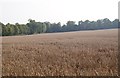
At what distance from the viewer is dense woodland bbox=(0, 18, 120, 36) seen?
97.7m

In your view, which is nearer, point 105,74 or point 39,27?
point 105,74

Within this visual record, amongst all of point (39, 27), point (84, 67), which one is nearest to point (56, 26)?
point (39, 27)

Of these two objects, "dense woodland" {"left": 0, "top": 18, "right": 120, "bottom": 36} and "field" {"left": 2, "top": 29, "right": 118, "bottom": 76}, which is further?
"dense woodland" {"left": 0, "top": 18, "right": 120, "bottom": 36}

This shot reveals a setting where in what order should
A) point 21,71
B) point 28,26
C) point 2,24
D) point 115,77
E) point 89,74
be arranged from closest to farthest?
point 115,77, point 89,74, point 21,71, point 2,24, point 28,26

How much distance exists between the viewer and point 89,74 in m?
6.32

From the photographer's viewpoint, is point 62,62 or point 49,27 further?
point 49,27

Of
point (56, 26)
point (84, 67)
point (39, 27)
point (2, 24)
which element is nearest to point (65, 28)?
point (56, 26)

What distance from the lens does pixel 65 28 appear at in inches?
5246

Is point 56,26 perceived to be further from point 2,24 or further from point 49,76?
point 49,76

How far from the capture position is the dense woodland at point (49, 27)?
97.7 metres

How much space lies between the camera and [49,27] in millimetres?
134625

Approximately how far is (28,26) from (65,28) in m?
25.7

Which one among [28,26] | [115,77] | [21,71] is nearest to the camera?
[115,77]

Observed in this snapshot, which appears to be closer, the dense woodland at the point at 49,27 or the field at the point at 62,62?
the field at the point at 62,62
